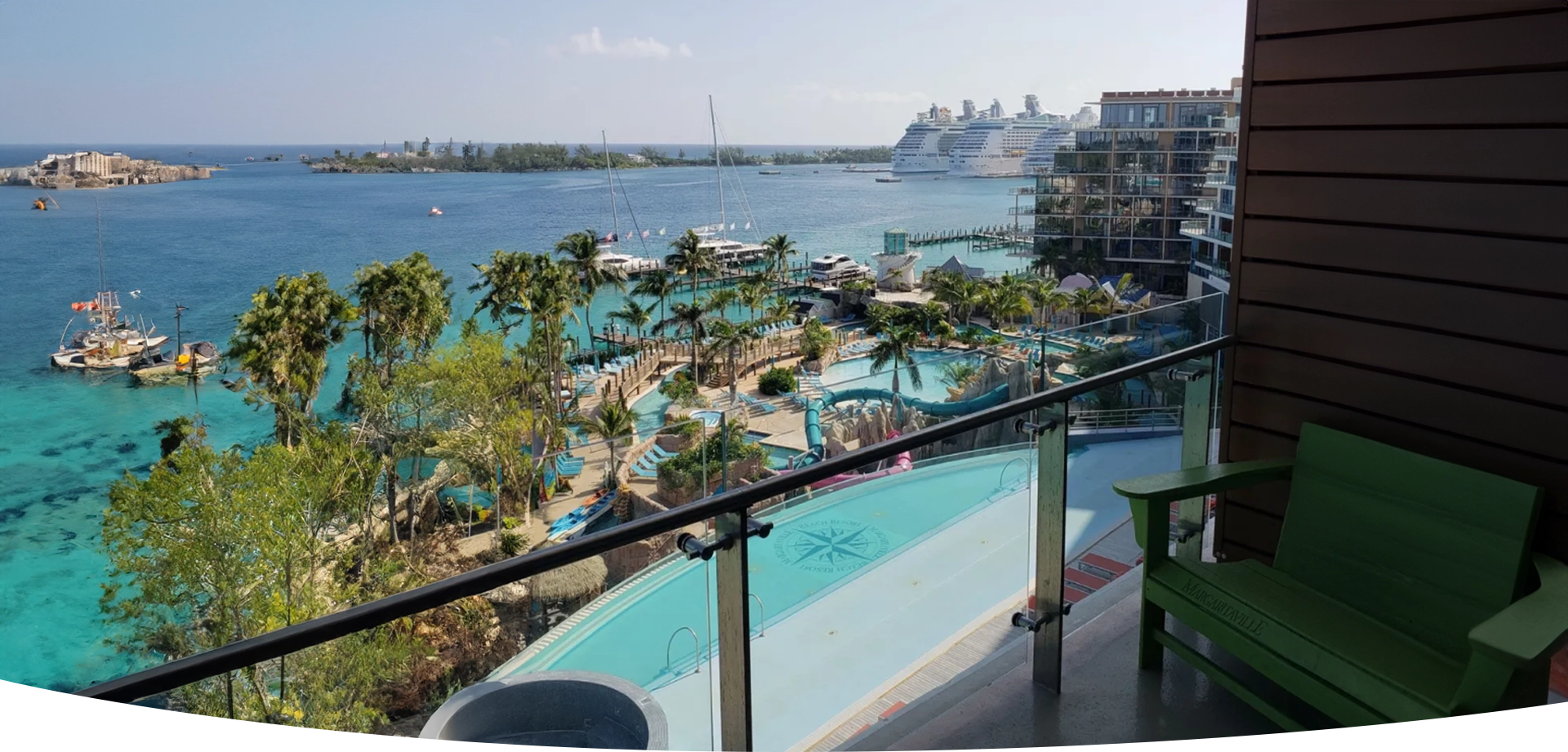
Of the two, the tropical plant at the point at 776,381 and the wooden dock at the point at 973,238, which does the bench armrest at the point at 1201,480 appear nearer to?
the tropical plant at the point at 776,381

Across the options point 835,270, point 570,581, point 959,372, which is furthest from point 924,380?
point 835,270

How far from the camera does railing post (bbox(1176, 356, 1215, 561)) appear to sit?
2.78 m

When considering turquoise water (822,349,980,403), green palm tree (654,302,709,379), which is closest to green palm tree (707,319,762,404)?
green palm tree (654,302,709,379)

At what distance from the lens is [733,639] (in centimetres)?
164

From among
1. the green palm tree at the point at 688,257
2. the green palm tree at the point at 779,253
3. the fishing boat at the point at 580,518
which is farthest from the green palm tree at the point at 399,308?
the green palm tree at the point at 779,253

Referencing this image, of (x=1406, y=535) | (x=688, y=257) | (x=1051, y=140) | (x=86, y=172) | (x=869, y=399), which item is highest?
(x=1051, y=140)

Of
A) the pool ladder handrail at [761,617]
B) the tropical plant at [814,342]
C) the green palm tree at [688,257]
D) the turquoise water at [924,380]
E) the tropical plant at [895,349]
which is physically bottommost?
the tropical plant at [814,342]

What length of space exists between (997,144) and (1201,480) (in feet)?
425

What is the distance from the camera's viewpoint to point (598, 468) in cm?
2019

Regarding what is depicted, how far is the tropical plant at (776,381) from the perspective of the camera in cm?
3319

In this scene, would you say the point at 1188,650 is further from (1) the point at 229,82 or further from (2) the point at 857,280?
(1) the point at 229,82

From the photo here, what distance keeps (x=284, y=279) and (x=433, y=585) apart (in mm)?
30467

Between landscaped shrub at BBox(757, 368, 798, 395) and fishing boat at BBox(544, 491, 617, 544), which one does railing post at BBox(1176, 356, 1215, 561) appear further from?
landscaped shrub at BBox(757, 368, 798, 395)

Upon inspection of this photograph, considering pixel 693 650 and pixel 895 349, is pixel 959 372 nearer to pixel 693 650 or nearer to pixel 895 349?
pixel 693 650
